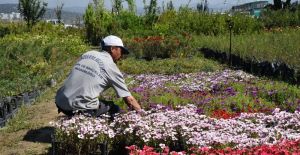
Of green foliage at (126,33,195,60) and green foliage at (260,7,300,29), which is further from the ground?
green foliage at (260,7,300,29)

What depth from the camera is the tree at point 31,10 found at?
104 feet

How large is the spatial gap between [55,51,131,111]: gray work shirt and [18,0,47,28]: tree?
82.9 feet

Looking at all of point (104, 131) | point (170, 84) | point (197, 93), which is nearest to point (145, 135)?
point (104, 131)

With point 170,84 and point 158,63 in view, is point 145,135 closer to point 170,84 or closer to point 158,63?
point 170,84

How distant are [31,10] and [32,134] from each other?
24635 millimetres

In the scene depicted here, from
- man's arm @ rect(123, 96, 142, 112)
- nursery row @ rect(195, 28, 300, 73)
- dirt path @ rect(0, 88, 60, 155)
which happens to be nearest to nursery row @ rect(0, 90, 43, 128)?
dirt path @ rect(0, 88, 60, 155)

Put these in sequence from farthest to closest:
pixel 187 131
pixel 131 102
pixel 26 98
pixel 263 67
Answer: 1. pixel 263 67
2. pixel 26 98
3. pixel 131 102
4. pixel 187 131

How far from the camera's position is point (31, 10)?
104 feet

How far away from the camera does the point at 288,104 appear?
28.6ft

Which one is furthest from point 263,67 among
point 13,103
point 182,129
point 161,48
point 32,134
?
point 182,129

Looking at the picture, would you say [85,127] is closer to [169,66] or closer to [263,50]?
[169,66]

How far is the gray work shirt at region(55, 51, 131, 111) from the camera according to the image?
21.7 ft

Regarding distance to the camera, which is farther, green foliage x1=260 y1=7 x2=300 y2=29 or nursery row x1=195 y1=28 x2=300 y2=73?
green foliage x1=260 y1=7 x2=300 y2=29

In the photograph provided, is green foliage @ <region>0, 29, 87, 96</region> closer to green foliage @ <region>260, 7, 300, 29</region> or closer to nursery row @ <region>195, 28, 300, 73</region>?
nursery row @ <region>195, 28, 300, 73</region>
